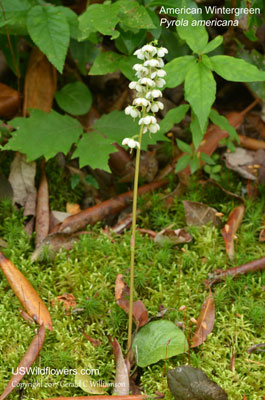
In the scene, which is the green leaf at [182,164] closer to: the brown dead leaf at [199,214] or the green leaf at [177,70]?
the brown dead leaf at [199,214]

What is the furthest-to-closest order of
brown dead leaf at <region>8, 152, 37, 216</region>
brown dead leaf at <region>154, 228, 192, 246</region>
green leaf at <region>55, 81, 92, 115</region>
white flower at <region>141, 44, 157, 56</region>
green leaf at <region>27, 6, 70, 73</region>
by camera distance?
1. green leaf at <region>55, 81, 92, 115</region>
2. brown dead leaf at <region>8, 152, 37, 216</region>
3. brown dead leaf at <region>154, 228, 192, 246</region>
4. green leaf at <region>27, 6, 70, 73</region>
5. white flower at <region>141, 44, 157, 56</region>

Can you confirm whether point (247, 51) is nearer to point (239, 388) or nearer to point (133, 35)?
point (133, 35)


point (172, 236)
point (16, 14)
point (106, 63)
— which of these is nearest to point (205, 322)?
point (172, 236)

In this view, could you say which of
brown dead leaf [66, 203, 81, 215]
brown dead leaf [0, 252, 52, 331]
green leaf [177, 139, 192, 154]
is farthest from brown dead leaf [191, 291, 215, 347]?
brown dead leaf [66, 203, 81, 215]

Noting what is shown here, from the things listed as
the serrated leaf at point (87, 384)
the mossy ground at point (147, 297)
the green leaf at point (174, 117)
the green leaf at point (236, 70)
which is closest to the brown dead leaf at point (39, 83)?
the mossy ground at point (147, 297)

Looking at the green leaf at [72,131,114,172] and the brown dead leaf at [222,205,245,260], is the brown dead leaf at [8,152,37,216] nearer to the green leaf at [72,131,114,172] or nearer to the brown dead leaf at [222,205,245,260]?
the green leaf at [72,131,114,172]
